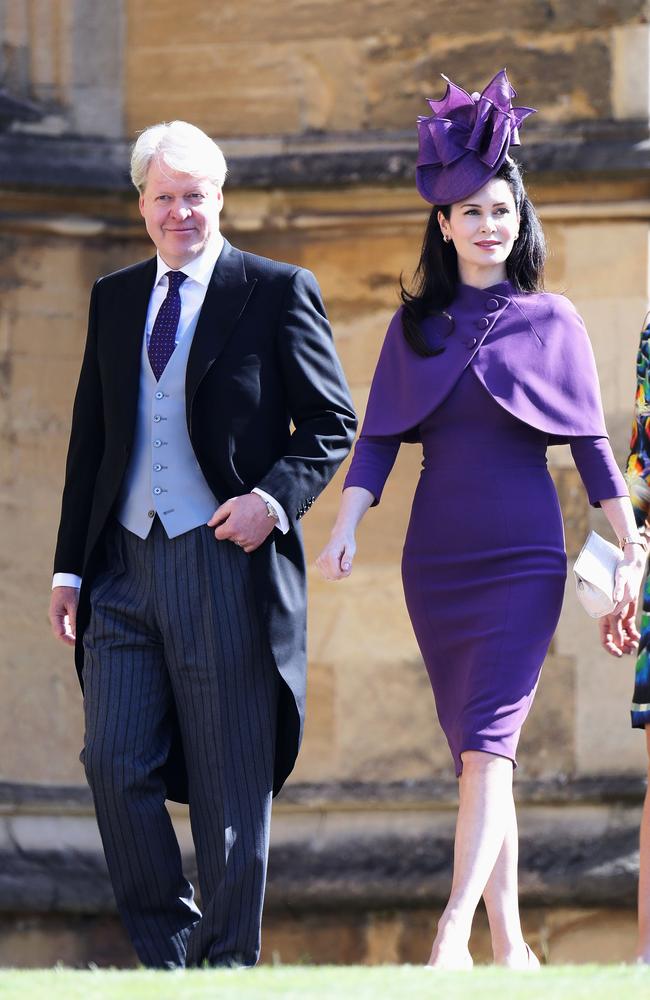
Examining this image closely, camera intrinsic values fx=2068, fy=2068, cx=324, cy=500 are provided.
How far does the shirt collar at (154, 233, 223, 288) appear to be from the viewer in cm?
471

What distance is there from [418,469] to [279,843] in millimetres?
1212

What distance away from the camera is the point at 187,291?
4.71 meters

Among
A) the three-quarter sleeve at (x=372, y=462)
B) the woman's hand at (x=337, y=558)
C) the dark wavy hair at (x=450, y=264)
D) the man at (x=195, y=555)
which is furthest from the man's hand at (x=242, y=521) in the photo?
the dark wavy hair at (x=450, y=264)

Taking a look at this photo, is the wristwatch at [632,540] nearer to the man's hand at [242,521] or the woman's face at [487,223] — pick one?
the woman's face at [487,223]

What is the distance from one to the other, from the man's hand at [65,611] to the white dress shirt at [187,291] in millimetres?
18

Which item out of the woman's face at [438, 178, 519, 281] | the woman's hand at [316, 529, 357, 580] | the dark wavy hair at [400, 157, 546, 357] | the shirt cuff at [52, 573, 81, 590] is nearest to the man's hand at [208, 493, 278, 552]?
the woman's hand at [316, 529, 357, 580]

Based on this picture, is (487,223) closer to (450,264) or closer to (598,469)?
(450,264)

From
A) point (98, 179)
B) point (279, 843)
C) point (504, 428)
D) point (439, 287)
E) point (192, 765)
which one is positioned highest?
point (98, 179)

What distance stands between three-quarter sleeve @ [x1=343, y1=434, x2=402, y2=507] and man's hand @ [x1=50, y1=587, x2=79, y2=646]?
2.21ft

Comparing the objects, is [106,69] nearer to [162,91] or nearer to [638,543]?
[162,91]

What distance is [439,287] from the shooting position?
15.6ft

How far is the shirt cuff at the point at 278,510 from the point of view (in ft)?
14.8

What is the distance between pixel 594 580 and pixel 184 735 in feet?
3.15

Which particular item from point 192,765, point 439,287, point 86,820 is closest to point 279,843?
point 86,820
